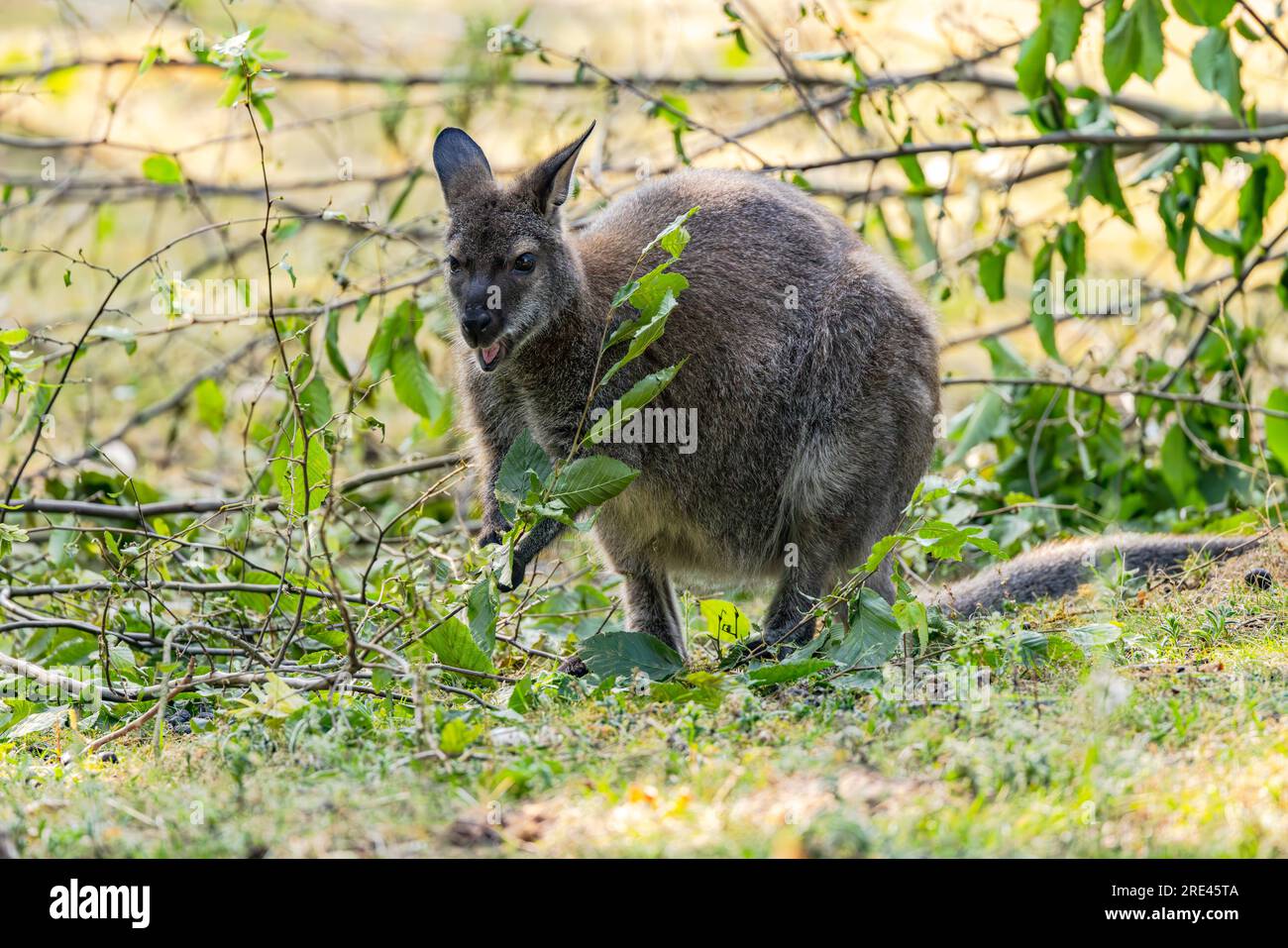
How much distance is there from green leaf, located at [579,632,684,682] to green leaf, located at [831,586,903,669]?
0.57m

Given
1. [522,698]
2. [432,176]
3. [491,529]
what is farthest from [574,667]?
[432,176]

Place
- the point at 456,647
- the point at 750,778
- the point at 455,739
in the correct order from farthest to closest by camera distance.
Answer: the point at 456,647, the point at 455,739, the point at 750,778

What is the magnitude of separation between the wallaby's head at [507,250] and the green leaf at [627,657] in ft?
3.60

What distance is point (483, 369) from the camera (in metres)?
4.84

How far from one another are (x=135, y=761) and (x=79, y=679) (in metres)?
0.98

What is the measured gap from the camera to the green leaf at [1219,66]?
18.2 ft

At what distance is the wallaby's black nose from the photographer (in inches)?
182

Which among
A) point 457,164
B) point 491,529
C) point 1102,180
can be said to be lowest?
point 491,529

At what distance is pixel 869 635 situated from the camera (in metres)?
4.31

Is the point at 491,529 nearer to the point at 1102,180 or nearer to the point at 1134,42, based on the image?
the point at 1134,42

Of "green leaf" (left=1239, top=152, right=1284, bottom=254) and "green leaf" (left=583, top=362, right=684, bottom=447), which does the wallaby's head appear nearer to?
"green leaf" (left=583, top=362, right=684, bottom=447)

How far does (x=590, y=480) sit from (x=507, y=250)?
1.05m

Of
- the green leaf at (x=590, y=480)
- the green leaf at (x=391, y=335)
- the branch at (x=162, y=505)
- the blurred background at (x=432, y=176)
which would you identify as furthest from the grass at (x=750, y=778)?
the green leaf at (x=391, y=335)
